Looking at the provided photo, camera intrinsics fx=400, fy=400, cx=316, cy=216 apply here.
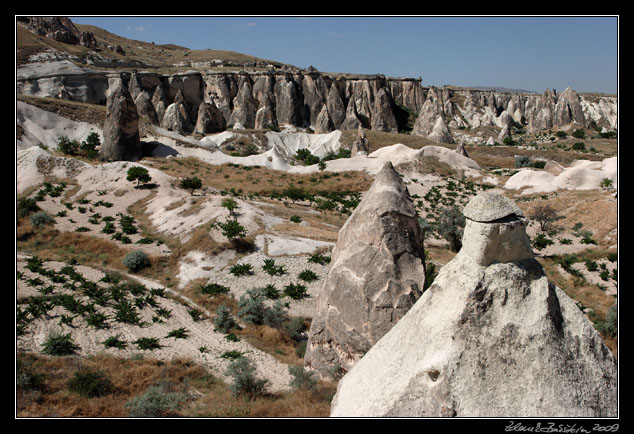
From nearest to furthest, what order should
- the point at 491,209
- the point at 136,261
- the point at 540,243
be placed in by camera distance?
the point at 491,209 < the point at 136,261 < the point at 540,243

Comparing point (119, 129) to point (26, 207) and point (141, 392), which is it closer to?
point (26, 207)

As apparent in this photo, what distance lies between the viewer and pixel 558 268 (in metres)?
16.0

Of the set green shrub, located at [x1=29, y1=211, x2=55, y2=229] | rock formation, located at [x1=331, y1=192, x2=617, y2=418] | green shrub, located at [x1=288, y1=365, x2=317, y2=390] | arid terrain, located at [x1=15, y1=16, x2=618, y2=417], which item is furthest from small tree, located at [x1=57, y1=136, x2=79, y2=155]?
rock formation, located at [x1=331, y1=192, x2=617, y2=418]

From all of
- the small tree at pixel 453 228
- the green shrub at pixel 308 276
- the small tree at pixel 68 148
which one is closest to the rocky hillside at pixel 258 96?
the small tree at pixel 68 148

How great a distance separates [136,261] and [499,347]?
44.9 feet

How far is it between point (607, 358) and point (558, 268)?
14593 mm

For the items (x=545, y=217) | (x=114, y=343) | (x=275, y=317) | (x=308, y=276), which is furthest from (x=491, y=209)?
(x=545, y=217)

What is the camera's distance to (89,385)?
7.12 metres

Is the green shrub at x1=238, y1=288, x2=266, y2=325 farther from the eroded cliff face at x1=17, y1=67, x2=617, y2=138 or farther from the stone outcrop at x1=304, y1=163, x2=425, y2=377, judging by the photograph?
the eroded cliff face at x1=17, y1=67, x2=617, y2=138

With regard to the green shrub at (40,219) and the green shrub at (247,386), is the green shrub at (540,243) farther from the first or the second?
the green shrub at (40,219)

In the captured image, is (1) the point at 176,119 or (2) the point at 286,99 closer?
(1) the point at 176,119

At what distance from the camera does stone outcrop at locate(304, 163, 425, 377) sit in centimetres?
→ 640

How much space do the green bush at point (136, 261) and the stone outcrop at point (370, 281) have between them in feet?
31.3

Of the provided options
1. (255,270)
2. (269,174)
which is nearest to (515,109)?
(269,174)
